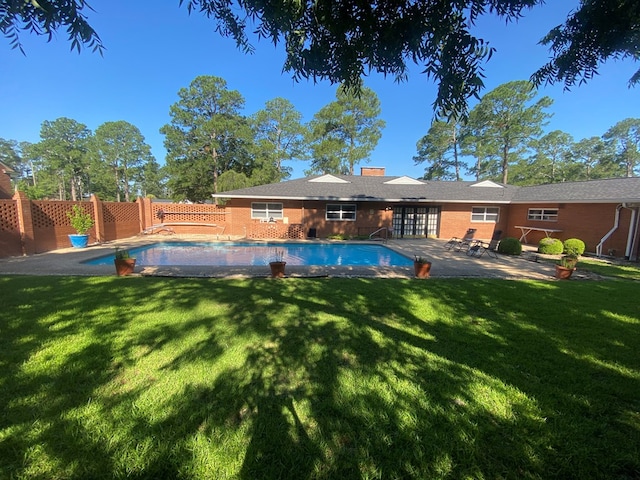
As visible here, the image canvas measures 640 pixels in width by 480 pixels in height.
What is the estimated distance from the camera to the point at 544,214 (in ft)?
52.1

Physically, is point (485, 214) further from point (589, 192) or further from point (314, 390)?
point (314, 390)

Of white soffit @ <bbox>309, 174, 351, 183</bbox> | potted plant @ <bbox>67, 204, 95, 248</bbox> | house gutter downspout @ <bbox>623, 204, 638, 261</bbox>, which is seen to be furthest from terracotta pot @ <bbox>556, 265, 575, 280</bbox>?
potted plant @ <bbox>67, 204, 95, 248</bbox>

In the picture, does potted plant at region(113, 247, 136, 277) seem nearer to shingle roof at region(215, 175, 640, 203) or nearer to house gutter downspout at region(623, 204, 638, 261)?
shingle roof at region(215, 175, 640, 203)

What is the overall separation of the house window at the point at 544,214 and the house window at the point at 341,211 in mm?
10663

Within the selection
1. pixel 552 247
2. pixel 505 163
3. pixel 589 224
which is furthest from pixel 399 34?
pixel 505 163

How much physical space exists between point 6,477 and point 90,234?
1502cm

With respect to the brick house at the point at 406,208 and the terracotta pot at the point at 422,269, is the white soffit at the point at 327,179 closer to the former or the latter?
the brick house at the point at 406,208

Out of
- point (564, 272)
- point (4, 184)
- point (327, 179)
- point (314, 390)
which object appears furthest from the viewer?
point (327, 179)

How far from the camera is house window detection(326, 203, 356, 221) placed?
17766mm

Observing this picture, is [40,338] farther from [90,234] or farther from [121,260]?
[90,234]

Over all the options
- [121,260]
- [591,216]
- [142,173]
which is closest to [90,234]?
[121,260]

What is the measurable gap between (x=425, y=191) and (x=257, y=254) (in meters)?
12.7

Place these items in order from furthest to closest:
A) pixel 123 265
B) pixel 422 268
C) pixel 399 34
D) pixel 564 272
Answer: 1. pixel 564 272
2. pixel 422 268
3. pixel 123 265
4. pixel 399 34

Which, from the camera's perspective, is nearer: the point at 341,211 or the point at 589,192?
the point at 589,192
